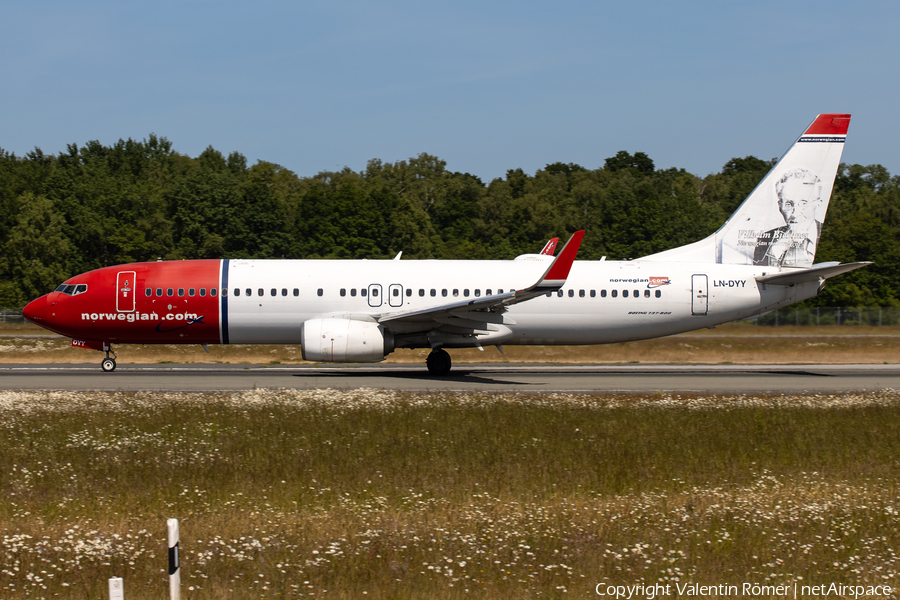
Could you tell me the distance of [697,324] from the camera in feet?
94.2

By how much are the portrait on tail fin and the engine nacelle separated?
1413 cm

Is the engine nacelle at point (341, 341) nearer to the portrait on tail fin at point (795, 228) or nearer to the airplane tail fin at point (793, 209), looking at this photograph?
the airplane tail fin at point (793, 209)

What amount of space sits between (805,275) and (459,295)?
11.5m

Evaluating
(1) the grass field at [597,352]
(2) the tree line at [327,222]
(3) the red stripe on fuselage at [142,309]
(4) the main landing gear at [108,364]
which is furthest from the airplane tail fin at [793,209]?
(2) the tree line at [327,222]

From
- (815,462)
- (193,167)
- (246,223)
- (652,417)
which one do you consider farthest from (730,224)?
(193,167)

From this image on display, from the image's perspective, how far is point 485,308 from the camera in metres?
25.8

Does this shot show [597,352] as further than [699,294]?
Yes

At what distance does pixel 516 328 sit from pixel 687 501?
1693 cm

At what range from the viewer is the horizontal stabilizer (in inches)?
1056

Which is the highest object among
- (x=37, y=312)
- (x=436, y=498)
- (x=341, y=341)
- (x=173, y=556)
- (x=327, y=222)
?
(x=327, y=222)

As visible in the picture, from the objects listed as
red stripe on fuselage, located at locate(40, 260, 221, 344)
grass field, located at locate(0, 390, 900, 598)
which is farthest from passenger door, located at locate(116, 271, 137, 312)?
grass field, located at locate(0, 390, 900, 598)

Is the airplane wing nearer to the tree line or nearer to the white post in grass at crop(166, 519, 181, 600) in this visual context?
the white post in grass at crop(166, 519, 181, 600)

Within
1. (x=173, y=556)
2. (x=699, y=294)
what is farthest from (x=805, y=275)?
(x=173, y=556)

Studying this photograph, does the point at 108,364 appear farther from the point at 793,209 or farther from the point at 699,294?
the point at 793,209
